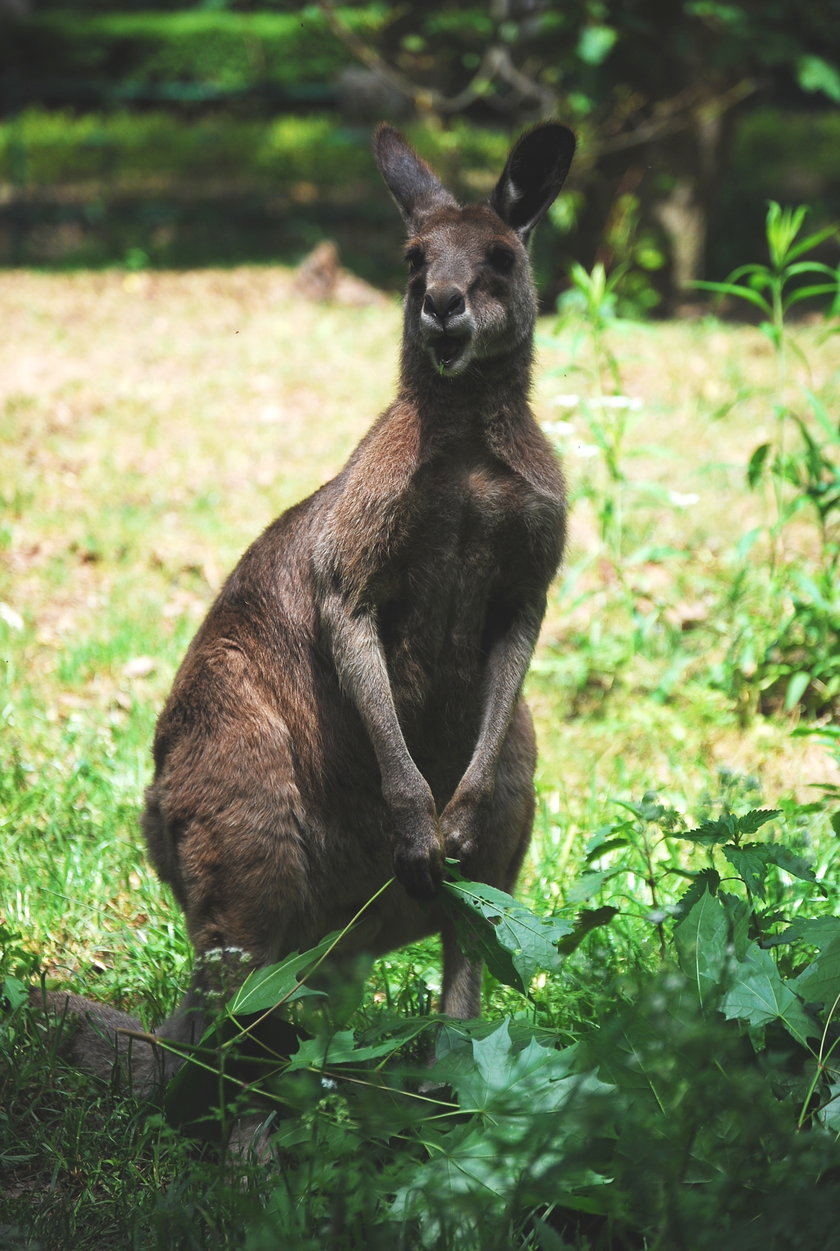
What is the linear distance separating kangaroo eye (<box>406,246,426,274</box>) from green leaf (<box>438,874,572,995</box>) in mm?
1374

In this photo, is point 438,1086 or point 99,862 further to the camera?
point 99,862

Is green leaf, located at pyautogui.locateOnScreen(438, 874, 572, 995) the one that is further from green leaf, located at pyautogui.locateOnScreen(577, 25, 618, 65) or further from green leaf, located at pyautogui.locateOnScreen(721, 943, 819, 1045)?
green leaf, located at pyautogui.locateOnScreen(577, 25, 618, 65)

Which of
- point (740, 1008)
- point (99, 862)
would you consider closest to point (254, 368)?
point (99, 862)

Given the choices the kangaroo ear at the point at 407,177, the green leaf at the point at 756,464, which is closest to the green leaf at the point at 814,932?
the kangaroo ear at the point at 407,177

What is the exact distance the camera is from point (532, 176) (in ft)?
10.2

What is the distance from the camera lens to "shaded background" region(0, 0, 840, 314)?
35.6ft

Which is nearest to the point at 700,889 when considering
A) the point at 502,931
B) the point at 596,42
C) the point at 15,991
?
the point at 502,931

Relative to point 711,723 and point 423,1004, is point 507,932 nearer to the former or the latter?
point 423,1004

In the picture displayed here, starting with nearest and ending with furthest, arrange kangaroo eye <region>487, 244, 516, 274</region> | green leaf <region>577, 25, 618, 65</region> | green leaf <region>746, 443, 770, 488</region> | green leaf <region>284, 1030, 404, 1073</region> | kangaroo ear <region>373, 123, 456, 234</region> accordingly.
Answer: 1. green leaf <region>284, 1030, 404, 1073</region>
2. kangaroo eye <region>487, 244, 516, 274</region>
3. kangaroo ear <region>373, 123, 456, 234</region>
4. green leaf <region>746, 443, 770, 488</region>
5. green leaf <region>577, 25, 618, 65</region>

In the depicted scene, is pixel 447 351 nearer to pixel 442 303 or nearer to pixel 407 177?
pixel 442 303

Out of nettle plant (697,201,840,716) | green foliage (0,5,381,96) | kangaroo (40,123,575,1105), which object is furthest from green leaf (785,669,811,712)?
green foliage (0,5,381,96)

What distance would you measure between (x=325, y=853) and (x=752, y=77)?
1013 cm

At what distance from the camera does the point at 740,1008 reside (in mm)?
2352

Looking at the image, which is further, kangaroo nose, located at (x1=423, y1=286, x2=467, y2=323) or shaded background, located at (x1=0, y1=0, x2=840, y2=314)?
shaded background, located at (x1=0, y1=0, x2=840, y2=314)
